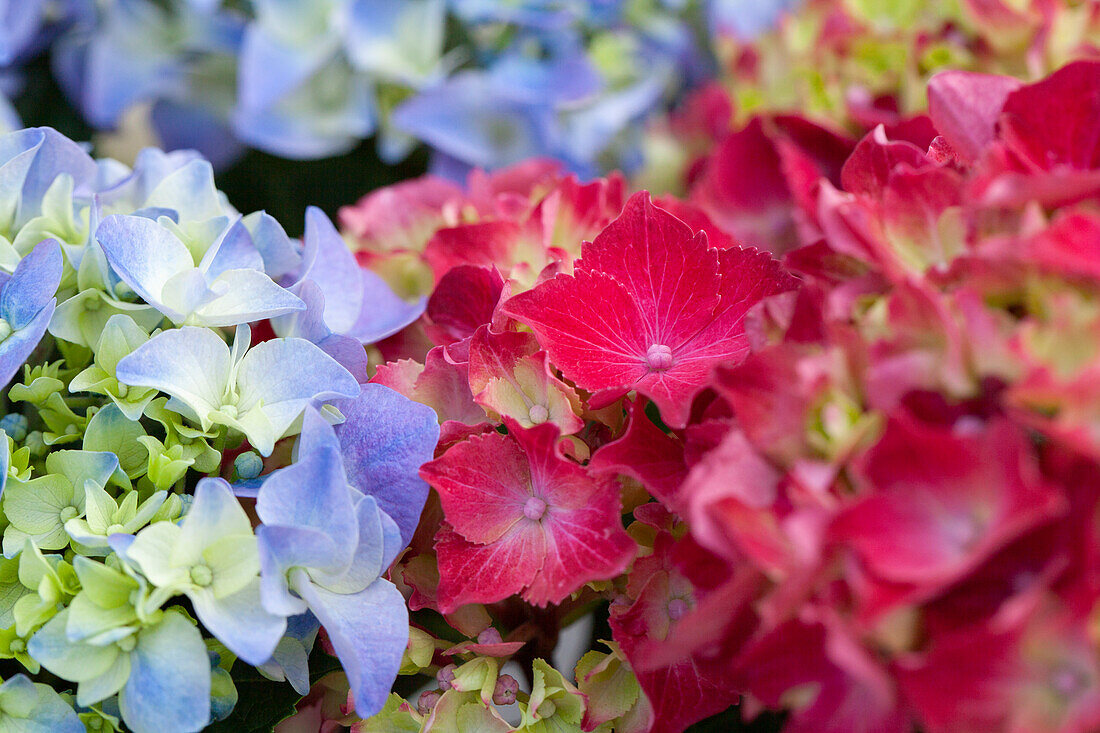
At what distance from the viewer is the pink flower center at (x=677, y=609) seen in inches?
11.4

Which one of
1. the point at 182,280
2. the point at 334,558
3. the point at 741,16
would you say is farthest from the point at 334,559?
the point at 741,16

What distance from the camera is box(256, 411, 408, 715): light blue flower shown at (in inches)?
10.5

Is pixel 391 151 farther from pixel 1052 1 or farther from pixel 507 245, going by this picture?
pixel 1052 1

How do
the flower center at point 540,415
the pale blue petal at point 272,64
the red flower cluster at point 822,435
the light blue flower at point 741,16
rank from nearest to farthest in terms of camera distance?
the red flower cluster at point 822,435
the flower center at point 540,415
the pale blue petal at point 272,64
the light blue flower at point 741,16

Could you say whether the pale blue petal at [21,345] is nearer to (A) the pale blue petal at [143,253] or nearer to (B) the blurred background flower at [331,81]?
(A) the pale blue petal at [143,253]

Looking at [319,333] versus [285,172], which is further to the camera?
[285,172]

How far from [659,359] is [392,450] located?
9cm

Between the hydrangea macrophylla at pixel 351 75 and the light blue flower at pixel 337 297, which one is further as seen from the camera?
the hydrangea macrophylla at pixel 351 75

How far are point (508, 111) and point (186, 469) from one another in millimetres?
382

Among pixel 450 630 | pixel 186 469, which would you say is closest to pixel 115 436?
pixel 186 469

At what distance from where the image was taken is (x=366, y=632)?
28cm

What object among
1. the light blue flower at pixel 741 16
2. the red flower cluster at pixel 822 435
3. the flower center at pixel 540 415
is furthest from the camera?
the light blue flower at pixel 741 16

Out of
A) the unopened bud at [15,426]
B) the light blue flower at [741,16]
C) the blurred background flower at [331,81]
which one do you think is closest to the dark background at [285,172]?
the blurred background flower at [331,81]

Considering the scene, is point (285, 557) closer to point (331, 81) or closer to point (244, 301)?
point (244, 301)
